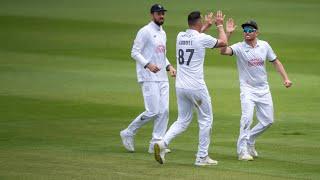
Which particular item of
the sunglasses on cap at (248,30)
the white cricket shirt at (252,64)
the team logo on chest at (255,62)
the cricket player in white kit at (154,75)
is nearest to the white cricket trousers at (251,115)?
the white cricket shirt at (252,64)

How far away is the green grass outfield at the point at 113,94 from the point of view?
1437 cm

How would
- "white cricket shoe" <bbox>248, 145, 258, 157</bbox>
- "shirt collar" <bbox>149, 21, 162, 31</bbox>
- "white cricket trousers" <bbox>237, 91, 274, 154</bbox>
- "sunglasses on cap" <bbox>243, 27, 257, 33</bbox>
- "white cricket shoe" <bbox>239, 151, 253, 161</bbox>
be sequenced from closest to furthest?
"white cricket shoe" <bbox>239, 151, 253, 161</bbox>
"white cricket trousers" <bbox>237, 91, 274, 154</bbox>
"sunglasses on cap" <bbox>243, 27, 257, 33</bbox>
"white cricket shoe" <bbox>248, 145, 258, 157</bbox>
"shirt collar" <bbox>149, 21, 162, 31</bbox>

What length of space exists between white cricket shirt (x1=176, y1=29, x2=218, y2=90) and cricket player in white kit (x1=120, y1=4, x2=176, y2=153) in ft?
4.39

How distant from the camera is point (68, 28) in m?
34.6

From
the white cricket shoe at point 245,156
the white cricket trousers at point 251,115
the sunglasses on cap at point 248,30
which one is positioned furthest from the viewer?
the sunglasses on cap at point 248,30

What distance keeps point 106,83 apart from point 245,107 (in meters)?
9.93

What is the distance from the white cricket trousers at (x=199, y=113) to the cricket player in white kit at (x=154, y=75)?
1.19m

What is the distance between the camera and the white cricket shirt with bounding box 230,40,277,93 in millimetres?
15305

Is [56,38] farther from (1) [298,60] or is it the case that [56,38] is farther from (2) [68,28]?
(1) [298,60]

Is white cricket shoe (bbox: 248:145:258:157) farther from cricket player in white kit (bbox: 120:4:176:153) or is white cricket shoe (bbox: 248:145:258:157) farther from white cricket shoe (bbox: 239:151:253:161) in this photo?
cricket player in white kit (bbox: 120:4:176:153)

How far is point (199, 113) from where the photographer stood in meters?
14.7

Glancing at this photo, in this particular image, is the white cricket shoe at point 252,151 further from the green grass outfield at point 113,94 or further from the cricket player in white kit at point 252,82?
the green grass outfield at point 113,94

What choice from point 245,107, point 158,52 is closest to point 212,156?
point 245,107

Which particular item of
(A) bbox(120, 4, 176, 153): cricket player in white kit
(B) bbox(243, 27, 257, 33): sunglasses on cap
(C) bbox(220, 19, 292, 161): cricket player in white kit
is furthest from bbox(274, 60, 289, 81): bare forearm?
(A) bbox(120, 4, 176, 153): cricket player in white kit
